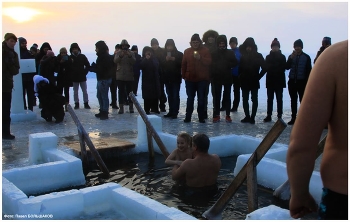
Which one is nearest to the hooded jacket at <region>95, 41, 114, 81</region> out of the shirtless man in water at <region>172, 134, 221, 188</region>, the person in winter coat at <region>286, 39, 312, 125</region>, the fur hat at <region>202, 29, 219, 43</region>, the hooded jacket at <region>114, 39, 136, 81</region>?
the hooded jacket at <region>114, 39, 136, 81</region>

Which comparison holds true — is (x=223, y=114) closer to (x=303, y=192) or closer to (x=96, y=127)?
(x=96, y=127)

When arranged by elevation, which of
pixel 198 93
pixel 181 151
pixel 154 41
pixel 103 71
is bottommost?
pixel 181 151

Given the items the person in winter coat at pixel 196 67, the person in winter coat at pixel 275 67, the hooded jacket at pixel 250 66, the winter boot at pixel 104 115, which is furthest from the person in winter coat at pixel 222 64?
the winter boot at pixel 104 115

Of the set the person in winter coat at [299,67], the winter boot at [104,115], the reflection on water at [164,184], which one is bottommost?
the reflection on water at [164,184]

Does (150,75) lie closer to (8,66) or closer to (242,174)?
(8,66)

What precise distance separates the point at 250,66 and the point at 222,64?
62 cm

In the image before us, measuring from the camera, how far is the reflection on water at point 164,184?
5406 mm

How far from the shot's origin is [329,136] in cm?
203

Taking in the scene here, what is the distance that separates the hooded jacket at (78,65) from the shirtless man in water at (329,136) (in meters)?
10.8

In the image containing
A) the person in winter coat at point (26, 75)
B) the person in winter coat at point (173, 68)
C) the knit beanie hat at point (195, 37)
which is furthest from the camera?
the person in winter coat at point (26, 75)

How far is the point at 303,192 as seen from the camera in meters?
2.06

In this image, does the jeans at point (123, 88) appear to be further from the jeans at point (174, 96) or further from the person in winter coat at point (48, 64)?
the person in winter coat at point (48, 64)

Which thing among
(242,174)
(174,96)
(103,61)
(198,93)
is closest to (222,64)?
(198,93)

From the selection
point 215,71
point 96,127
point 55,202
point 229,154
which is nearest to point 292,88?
point 215,71
